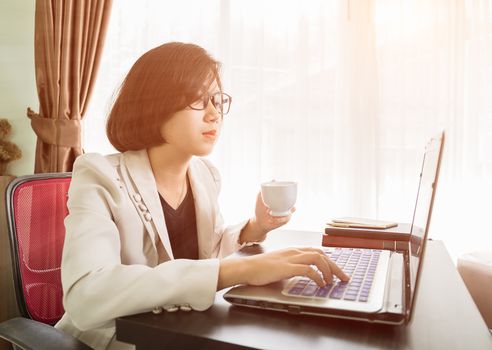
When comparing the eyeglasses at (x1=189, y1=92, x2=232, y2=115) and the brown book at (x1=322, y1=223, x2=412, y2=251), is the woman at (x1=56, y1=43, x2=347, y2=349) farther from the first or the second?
the brown book at (x1=322, y1=223, x2=412, y2=251)

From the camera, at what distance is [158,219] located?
1.07 m

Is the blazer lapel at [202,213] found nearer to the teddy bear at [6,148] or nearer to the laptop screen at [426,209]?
the laptop screen at [426,209]

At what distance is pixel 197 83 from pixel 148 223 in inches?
15.0

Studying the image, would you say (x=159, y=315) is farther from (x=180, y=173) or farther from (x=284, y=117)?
(x=284, y=117)

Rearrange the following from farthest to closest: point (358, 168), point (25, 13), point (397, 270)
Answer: point (25, 13)
point (358, 168)
point (397, 270)

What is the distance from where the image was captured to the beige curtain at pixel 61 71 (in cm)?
234

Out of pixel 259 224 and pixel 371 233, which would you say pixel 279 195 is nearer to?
pixel 259 224

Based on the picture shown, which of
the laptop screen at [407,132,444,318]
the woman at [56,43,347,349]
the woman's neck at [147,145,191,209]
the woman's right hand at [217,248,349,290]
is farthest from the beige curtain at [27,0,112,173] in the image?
the laptop screen at [407,132,444,318]

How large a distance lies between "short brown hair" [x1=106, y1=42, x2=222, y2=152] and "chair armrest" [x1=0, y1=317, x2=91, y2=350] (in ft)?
1.77

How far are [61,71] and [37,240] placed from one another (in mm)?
1390

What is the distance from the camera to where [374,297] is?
27.8 inches

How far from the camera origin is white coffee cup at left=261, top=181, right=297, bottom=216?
3.32 ft

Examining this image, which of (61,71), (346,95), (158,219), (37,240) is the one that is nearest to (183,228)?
(158,219)

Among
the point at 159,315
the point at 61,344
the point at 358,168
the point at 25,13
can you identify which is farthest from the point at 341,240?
the point at 25,13
